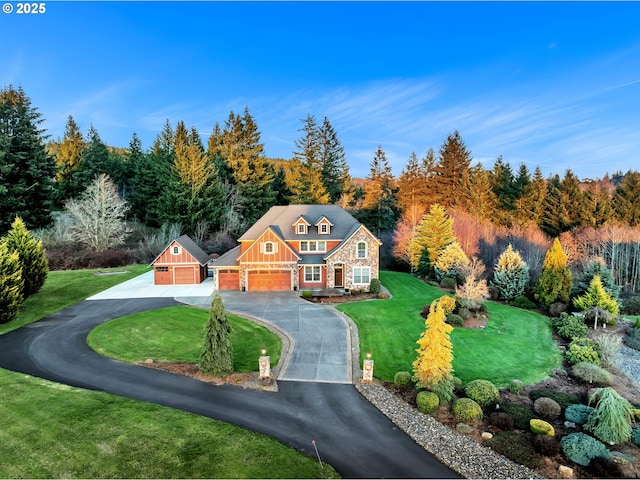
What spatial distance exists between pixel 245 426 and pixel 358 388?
5132 millimetres

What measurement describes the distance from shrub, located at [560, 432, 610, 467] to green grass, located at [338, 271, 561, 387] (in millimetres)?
4737

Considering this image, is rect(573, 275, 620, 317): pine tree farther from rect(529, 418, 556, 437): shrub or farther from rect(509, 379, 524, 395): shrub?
rect(529, 418, 556, 437): shrub

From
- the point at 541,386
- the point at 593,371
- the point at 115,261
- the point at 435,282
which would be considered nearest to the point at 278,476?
the point at 541,386

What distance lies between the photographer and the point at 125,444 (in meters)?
11.0

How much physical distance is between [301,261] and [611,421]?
79.2 feet

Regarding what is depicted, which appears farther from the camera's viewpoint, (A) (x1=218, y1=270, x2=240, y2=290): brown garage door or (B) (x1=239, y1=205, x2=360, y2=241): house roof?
(B) (x1=239, y1=205, x2=360, y2=241): house roof

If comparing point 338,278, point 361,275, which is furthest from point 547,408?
point 338,278

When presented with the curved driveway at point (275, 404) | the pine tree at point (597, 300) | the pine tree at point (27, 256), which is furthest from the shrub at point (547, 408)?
the pine tree at point (27, 256)

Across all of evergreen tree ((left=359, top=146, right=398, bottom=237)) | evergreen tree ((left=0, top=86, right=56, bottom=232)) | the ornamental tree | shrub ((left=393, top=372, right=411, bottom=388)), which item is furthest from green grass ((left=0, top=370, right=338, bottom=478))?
evergreen tree ((left=359, top=146, right=398, bottom=237))

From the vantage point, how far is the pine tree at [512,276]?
3020 cm

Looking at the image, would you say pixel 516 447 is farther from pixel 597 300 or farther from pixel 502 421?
Answer: pixel 597 300

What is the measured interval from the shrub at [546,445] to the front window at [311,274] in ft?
74.4

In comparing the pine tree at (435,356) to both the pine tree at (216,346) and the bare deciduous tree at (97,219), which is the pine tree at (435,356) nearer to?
the pine tree at (216,346)

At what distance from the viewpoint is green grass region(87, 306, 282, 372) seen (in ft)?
59.5
